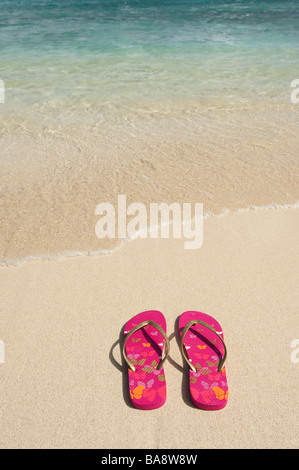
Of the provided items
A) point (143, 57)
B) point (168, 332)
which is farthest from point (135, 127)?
point (143, 57)

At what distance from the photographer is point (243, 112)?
4562mm

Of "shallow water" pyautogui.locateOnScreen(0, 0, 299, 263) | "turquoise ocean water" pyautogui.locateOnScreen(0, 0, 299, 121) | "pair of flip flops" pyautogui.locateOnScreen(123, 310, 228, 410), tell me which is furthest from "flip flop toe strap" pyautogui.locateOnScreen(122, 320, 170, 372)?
"turquoise ocean water" pyautogui.locateOnScreen(0, 0, 299, 121)

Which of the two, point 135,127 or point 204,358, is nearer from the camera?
point 204,358

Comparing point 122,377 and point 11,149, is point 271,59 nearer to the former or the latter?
point 11,149

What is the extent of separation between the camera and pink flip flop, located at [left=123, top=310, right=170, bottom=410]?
1.60 metres

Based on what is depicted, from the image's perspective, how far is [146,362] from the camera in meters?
1.76

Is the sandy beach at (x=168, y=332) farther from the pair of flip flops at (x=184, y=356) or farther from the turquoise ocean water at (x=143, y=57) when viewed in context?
the turquoise ocean water at (x=143, y=57)

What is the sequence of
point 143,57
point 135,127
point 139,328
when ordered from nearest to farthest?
point 139,328 → point 135,127 → point 143,57

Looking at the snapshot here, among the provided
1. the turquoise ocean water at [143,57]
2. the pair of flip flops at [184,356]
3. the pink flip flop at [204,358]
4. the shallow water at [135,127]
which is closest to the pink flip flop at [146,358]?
the pair of flip flops at [184,356]

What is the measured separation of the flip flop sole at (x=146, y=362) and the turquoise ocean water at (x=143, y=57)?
3581 millimetres

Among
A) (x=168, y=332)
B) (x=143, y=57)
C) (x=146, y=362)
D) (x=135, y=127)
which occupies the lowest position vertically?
(x=146, y=362)

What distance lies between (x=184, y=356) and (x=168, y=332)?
0.71 feet

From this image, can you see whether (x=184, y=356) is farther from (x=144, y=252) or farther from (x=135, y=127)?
(x=135, y=127)

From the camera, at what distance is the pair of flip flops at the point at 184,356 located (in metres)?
1.60
